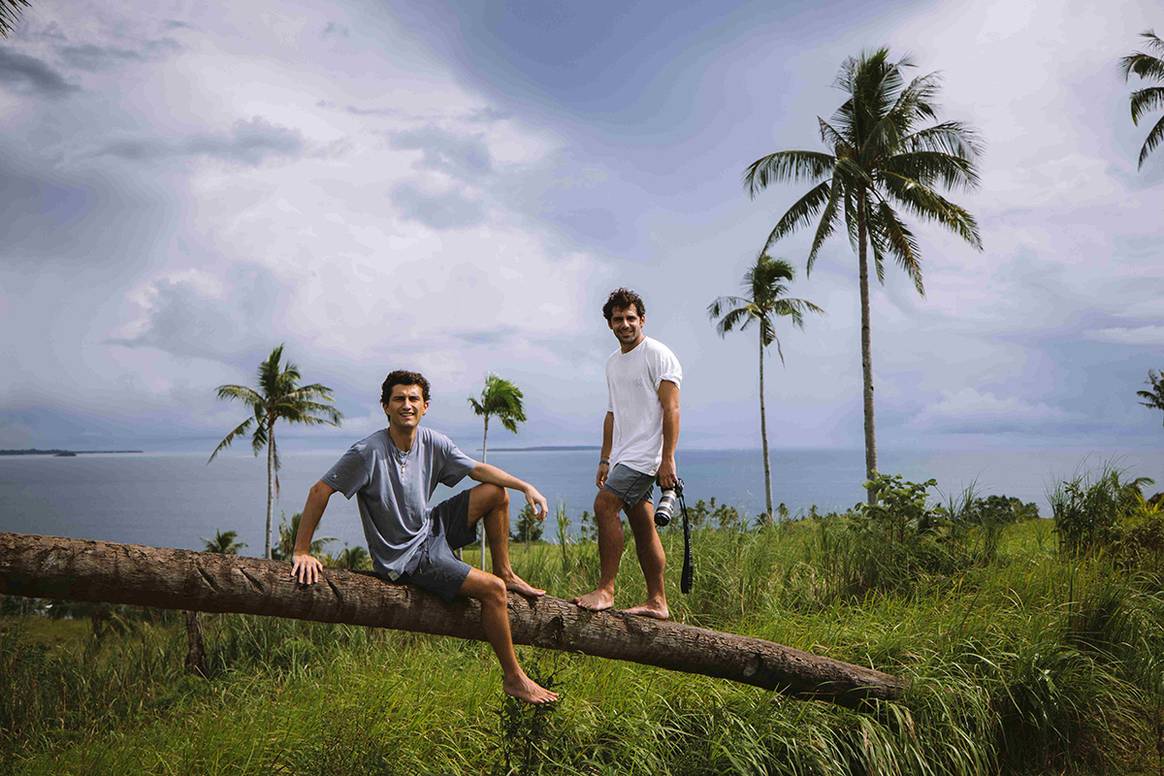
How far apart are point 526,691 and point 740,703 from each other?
1890 millimetres

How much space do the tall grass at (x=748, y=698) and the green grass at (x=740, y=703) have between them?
0.07ft

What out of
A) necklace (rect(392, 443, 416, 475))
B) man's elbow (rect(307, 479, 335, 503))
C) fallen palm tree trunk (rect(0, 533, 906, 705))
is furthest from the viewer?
necklace (rect(392, 443, 416, 475))

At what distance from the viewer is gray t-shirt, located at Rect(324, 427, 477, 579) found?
14.0 ft

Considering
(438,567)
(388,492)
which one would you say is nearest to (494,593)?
(438,567)

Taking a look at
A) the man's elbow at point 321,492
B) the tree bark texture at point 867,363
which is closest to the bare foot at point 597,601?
the man's elbow at point 321,492

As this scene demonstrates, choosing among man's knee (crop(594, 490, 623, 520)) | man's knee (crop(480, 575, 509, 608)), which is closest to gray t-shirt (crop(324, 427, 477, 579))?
man's knee (crop(480, 575, 509, 608))

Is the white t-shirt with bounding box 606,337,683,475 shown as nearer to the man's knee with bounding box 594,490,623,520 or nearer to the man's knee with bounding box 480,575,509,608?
the man's knee with bounding box 594,490,623,520

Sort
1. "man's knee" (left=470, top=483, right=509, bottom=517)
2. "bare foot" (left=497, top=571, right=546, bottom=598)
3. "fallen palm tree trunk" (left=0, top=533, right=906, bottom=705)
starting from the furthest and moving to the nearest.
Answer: "bare foot" (left=497, top=571, right=546, bottom=598), "man's knee" (left=470, top=483, right=509, bottom=517), "fallen palm tree trunk" (left=0, top=533, right=906, bottom=705)

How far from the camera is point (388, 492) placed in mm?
4352

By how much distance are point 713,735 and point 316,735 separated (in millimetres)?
2631

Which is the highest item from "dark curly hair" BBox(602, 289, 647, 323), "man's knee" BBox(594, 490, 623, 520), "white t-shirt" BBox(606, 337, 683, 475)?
"dark curly hair" BBox(602, 289, 647, 323)

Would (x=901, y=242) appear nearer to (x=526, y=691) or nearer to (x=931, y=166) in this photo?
(x=931, y=166)

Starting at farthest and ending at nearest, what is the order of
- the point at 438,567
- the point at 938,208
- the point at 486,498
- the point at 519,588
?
the point at 938,208 → the point at 519,588 → the point at 486,498 → the point at 438,567

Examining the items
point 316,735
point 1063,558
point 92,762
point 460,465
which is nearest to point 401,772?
point 316,735
